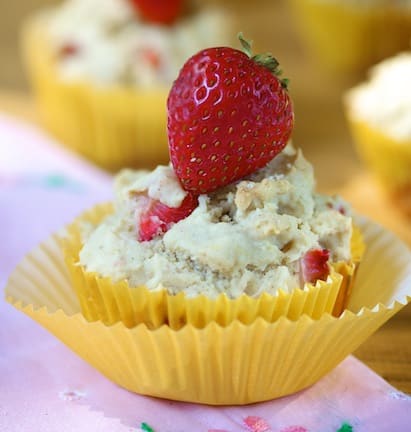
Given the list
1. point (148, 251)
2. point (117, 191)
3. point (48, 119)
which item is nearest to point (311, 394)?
point (148, 251)

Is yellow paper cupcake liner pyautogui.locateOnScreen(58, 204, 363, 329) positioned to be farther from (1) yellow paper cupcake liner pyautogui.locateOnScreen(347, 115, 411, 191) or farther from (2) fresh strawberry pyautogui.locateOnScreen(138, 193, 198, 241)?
(1) yellow paper cupcake liner pyautogui.locateOnScreen(347, 115, 411, 191)

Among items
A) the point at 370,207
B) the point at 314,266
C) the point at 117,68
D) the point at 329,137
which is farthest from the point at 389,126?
the point at 314,266

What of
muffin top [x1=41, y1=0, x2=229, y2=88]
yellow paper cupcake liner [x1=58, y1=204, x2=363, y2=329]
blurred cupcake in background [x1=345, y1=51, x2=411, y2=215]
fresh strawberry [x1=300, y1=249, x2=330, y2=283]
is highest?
muffin top [x1=41, y1=0, x2=229, y2=88]

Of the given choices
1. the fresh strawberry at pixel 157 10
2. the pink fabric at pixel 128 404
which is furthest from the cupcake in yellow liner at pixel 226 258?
the fresh strawberry at pixel 157 10

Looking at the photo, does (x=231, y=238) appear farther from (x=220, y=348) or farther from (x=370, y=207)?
(x=370, y=207)

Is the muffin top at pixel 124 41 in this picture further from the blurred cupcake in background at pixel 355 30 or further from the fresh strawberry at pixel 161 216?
the fresh strawberry at pixel 161 216

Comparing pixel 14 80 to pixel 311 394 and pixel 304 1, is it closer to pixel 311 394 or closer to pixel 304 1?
pixel 304 1

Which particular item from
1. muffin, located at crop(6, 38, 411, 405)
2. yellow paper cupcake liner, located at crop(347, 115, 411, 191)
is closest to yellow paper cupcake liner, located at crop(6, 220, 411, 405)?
muffin, located at crop(6, 38, 411, 405)
